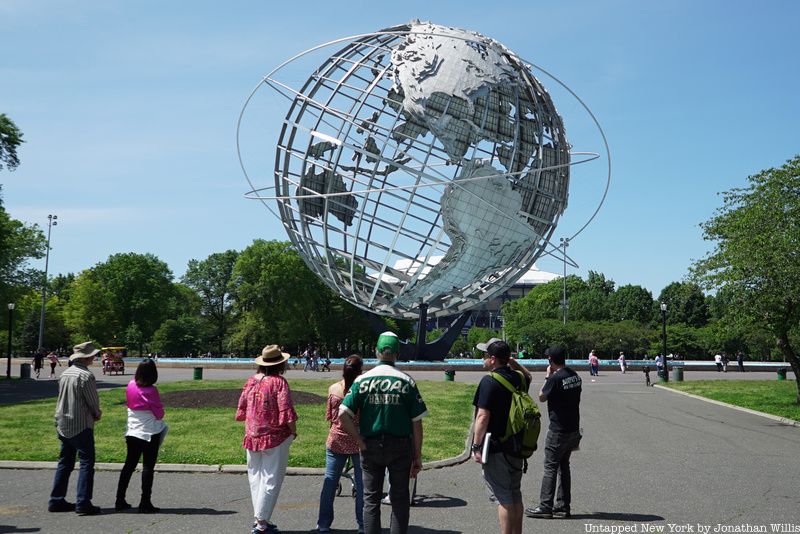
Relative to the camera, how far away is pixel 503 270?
962 inches

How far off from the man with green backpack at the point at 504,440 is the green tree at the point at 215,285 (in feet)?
234

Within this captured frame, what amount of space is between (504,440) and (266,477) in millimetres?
2165

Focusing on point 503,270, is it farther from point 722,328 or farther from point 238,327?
point 238,327

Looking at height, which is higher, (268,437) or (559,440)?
(268,437)

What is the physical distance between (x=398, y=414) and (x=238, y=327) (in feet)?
206

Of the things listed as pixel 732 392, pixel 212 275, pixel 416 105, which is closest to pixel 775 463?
pixel 416 105

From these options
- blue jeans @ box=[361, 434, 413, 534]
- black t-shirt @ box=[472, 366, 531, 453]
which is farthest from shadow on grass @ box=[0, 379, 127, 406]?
black t-shirt @ box=[472, 366, 531, 453]

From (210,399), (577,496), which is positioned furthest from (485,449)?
(210,399)

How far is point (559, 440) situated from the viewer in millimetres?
7352

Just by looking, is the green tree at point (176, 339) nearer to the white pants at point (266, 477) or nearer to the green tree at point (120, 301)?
the green tree at point (120, 301)

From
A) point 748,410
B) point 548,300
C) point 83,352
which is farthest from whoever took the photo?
point 548,300

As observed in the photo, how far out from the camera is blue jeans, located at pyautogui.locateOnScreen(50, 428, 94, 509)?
7.10 metres

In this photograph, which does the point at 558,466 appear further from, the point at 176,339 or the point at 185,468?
the point at 176,339

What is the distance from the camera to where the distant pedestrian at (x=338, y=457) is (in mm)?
6492
